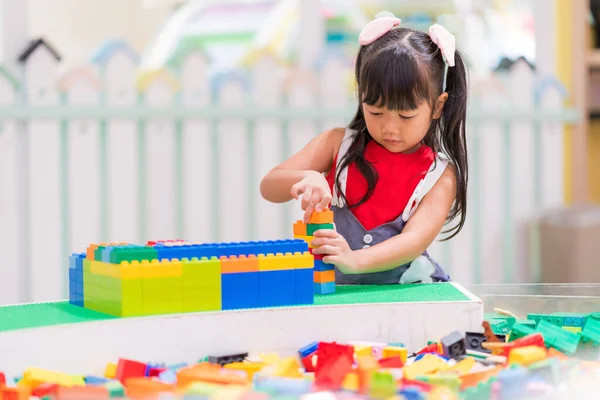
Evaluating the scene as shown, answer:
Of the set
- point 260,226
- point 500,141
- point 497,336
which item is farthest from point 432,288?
point 500,141

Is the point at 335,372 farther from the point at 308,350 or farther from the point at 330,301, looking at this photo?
Result: the point at 330,301

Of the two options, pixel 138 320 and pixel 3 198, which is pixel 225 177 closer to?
pixel 3 198

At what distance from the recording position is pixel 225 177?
290 cm

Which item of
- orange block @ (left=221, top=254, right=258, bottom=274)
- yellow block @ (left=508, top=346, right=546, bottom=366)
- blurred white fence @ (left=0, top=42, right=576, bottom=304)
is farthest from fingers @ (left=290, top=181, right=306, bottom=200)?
blurred white fence @ (left=0, top=42, right=576, bottom=304)

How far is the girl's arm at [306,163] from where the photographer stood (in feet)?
4.65

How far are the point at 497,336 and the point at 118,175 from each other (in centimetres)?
204

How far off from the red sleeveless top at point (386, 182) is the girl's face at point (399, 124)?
0.05m

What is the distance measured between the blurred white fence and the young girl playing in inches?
56.3

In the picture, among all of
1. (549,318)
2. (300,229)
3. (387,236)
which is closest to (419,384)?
(549,318)

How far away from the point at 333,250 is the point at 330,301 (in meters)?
0.12

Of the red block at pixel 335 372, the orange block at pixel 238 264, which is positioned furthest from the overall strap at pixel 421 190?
the red block at pixel 335 372

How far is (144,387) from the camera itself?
2.42 feet

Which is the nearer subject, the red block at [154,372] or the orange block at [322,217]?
the red block at [154,372]

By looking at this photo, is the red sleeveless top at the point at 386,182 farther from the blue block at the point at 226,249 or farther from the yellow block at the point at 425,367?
the yellow block at the point at 425,367
